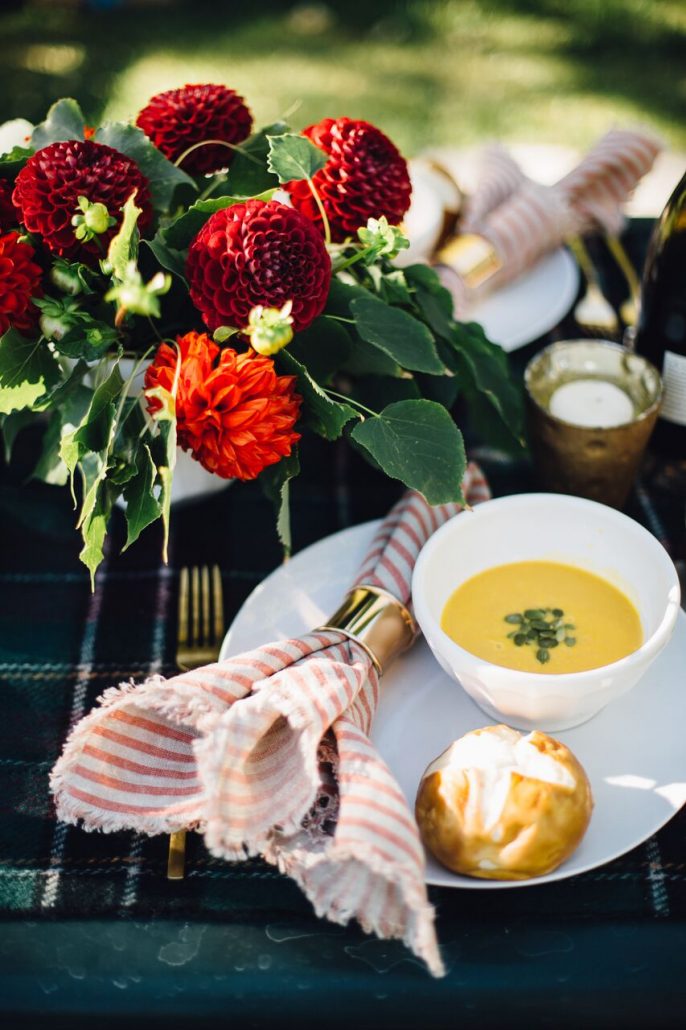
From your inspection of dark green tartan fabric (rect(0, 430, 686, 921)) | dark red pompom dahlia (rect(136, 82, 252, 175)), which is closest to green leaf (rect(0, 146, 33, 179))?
dark red pompom dahlia (rect(136, 82, 252, 175))

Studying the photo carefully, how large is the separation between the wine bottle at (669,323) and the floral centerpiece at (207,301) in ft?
0.62

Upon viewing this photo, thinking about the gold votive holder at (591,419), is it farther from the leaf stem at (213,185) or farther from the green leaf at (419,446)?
the leaf stem at (213,185)

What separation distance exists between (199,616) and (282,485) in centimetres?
15

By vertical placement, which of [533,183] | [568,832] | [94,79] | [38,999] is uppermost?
[533,183]

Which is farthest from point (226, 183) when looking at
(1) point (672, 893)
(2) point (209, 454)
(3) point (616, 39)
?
(3) point (616, 39)

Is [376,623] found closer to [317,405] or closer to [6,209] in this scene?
[317,405]

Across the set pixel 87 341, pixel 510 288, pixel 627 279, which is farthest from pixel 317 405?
pixel 627 279

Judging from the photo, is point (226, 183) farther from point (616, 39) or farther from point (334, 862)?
point (616, 39)

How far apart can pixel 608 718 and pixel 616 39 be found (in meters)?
3.22

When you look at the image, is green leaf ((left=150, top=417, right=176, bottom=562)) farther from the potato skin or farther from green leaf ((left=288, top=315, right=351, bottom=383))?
the potato skin

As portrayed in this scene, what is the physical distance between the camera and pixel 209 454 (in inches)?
28.0

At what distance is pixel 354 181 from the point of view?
783 millimetres

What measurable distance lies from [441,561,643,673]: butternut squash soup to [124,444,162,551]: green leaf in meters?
0.24

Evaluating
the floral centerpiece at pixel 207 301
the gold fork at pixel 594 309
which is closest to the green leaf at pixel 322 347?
the floral centerpiece at pixel 207 301
